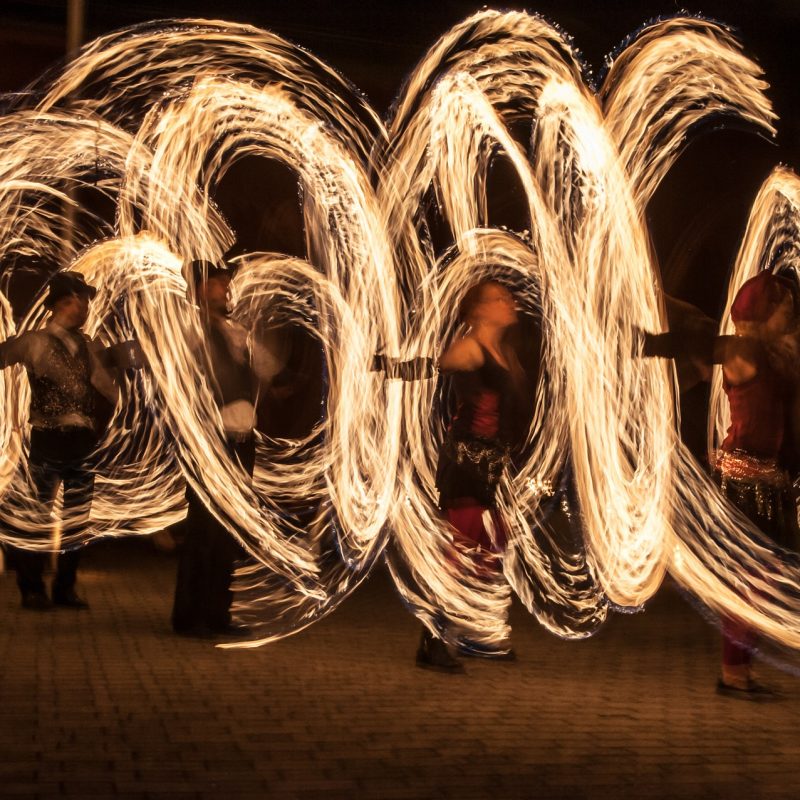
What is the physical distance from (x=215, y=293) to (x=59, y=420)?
1.62 m

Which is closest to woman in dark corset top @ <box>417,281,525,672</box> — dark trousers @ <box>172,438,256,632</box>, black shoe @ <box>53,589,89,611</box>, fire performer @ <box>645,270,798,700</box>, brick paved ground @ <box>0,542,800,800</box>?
brick paved ground @ <box>0,542,800,800</box>

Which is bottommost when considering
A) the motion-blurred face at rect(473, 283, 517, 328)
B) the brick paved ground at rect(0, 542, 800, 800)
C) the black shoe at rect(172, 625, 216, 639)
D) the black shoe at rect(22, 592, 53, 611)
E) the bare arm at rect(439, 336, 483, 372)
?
the black shoe at rect(22, 592, 53, 611)

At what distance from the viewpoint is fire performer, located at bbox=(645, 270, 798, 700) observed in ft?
22.9

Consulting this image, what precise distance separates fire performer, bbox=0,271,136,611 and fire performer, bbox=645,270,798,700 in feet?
13.3

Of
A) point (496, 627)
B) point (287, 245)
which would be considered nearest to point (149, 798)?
point (496, 627)

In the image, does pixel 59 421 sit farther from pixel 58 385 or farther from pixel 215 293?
pixel 215 293

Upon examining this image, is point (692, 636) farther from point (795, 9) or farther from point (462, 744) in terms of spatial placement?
point (795, 9)

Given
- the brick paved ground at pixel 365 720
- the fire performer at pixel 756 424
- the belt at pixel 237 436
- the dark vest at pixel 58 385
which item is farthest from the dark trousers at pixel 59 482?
the fire performer at pixel 756 424

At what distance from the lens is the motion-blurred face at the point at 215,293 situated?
8.35m

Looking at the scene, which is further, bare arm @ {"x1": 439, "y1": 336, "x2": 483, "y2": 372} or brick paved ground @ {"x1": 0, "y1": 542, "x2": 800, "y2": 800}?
bare arm @ {"x1": 439, "y1": 336, "x2": 483, "y2": 372}

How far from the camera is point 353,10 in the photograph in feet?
65.7

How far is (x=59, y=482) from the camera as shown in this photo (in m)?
9.41

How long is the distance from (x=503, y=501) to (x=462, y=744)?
7.82ft

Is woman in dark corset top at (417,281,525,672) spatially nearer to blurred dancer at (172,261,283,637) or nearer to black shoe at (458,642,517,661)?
black shoe at (458,642,517,661)
